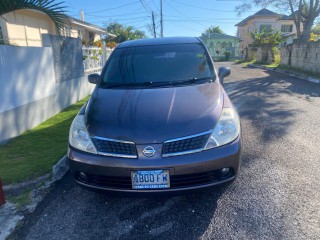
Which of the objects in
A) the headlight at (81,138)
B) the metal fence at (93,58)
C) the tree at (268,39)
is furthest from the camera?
the tree at (268,39)

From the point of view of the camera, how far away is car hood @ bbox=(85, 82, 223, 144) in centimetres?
241

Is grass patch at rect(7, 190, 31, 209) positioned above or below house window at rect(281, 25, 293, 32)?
below

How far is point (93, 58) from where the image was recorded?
10289 millimetres

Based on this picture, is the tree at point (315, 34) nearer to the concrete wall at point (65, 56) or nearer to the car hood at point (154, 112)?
the concrete wall at point (65, 56)

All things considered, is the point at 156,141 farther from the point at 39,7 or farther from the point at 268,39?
the point at 268,39

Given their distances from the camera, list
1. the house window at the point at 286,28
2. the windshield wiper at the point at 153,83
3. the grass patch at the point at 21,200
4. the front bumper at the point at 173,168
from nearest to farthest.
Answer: the front bumper at the point at 173,168, the grass patch at the point at 21,200, the windshield wiper at the point at 153,83, the house window at the point at 286,28

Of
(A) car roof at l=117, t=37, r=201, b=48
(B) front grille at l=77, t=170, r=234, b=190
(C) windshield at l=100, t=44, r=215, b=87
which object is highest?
(A) car roof at l=117, t=37, r=201, b=48

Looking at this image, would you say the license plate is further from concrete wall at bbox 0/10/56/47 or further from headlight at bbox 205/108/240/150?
concrete wall at bbox 0/10/56/47

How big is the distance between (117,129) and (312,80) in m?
11.6

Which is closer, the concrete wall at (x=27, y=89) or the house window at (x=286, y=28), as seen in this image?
the concrete wall at (x=27, y=89)

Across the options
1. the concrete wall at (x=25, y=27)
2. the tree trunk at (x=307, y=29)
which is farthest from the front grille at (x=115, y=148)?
the tree trunk at (x=307, y=29)

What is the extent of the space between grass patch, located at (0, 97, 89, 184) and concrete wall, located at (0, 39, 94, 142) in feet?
0.89

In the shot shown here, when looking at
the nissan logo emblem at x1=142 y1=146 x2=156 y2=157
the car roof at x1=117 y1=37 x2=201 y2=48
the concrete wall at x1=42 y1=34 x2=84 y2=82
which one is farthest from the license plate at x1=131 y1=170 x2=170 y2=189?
the concrete wall at x1=42 y1=34 x2=84 y2=82

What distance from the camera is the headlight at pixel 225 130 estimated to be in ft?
7.95
